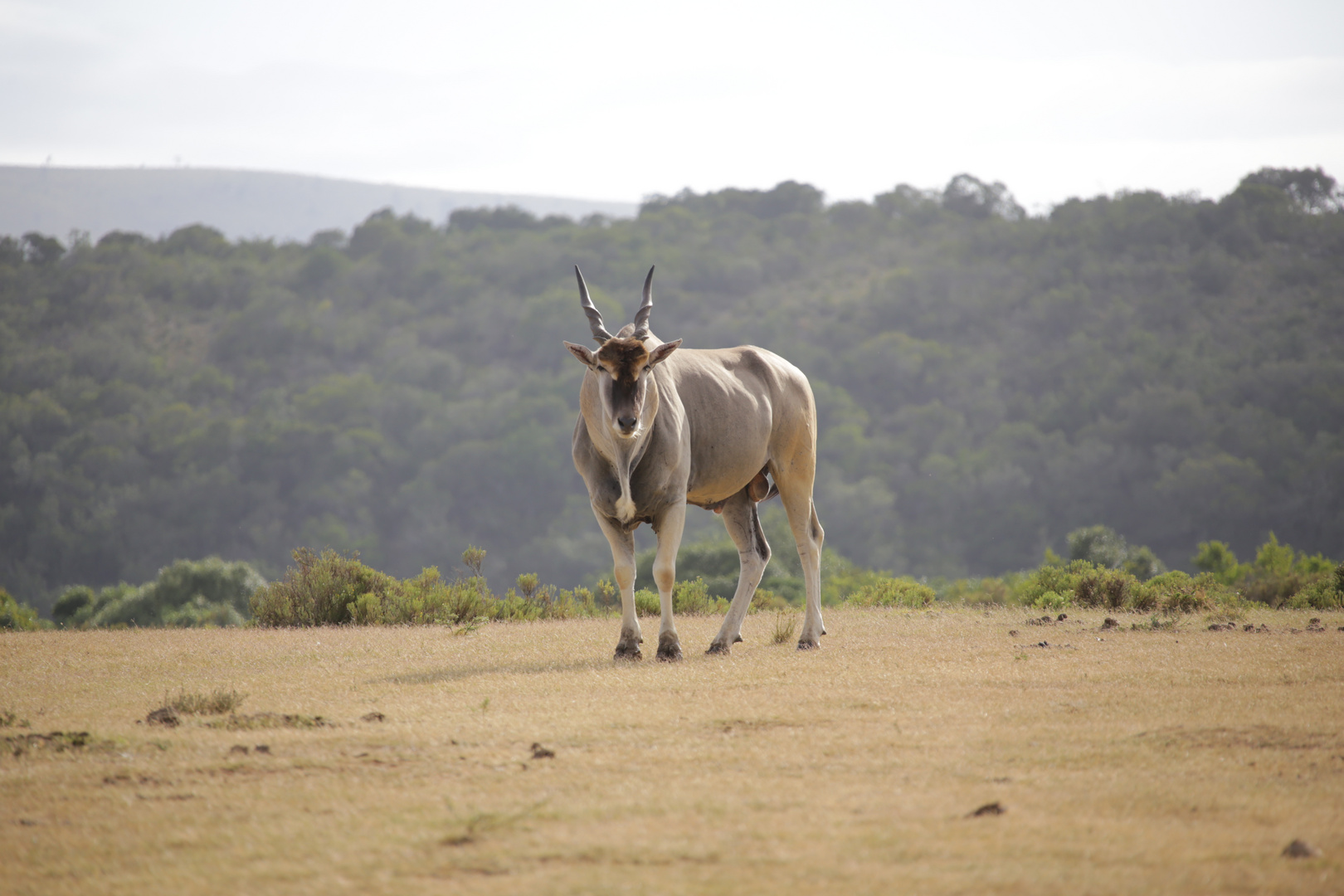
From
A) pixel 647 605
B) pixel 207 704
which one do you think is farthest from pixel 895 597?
pixel 207 704

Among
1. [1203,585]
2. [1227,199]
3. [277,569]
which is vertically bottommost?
[277,569]

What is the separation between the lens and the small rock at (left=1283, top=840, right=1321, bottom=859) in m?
4.01

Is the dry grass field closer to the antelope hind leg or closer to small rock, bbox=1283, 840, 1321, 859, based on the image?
small rock, bbox=1283, 840, 1321, 859

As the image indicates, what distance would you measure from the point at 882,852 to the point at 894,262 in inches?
3474

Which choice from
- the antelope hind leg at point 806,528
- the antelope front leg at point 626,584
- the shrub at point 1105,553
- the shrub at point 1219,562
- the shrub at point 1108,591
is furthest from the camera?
the shrub at point 1105,553

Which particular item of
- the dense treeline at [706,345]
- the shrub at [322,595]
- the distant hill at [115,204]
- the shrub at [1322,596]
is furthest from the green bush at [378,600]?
the distant hill at [115,204]

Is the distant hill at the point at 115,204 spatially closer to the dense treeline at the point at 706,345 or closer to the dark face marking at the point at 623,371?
the dense treeline at the point at 706,345

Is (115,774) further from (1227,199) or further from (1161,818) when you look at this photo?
(1227,199)

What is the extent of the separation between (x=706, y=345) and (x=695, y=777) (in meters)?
71.6

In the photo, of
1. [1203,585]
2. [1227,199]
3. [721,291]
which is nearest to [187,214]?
[721,291]

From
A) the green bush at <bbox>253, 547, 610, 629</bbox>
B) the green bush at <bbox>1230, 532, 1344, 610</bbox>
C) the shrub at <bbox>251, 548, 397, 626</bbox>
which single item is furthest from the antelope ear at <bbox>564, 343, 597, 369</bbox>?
the green bush at <bbox>1230, 532, 1344, 610</bbox>

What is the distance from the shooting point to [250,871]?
4.03 m

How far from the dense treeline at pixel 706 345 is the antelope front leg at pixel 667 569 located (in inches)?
2260

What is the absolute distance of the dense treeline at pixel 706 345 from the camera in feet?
217
